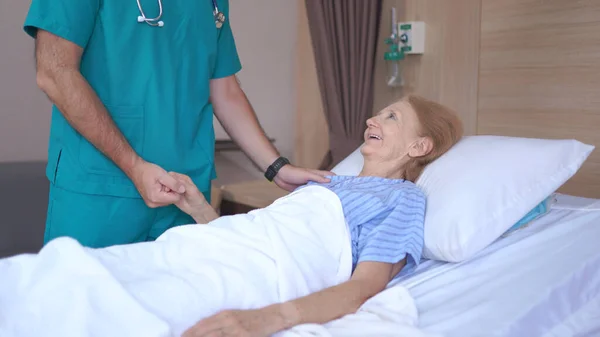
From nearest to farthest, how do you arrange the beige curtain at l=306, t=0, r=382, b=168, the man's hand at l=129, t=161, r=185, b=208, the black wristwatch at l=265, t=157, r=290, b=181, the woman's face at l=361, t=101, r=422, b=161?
the man's hand at l=129, t=161, r=185, b=208 → the woman's face at l=361, t=101, r=422, b=161 → the black wristwatch at l=265, t=157, r=290, b=181 → the beige curtain at l=306, t=0, r=382, b=168

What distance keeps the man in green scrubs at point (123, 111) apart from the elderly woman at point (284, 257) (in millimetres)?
142

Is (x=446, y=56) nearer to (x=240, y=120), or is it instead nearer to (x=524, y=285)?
(x=240, y=120)

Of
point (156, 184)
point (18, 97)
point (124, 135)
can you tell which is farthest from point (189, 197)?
point (18, 97)

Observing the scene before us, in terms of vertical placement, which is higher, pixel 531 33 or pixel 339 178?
pixel 531 33

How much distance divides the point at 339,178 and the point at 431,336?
2.39ft

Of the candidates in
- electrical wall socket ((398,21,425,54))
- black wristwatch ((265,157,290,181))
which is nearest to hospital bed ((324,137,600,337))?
black wristwatch ((265,157,290,181))

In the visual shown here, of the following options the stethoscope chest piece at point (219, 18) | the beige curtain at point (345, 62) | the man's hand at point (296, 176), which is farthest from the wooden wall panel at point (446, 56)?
the stethoscope chest piece at point (219, 18)

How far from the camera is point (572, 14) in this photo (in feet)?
6.46

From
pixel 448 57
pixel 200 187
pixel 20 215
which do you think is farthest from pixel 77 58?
pixel 20 215

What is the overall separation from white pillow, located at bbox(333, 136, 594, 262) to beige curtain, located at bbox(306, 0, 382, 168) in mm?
947

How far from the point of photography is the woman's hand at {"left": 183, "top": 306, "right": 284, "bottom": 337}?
103 centimetres

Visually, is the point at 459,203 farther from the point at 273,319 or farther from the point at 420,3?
the point at 420,3

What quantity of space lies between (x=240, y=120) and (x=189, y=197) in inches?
16.8

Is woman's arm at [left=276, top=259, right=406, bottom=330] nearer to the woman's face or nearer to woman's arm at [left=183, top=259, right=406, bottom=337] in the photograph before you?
woman's arm at [left=183, top=259, right=406, bottom=337]
